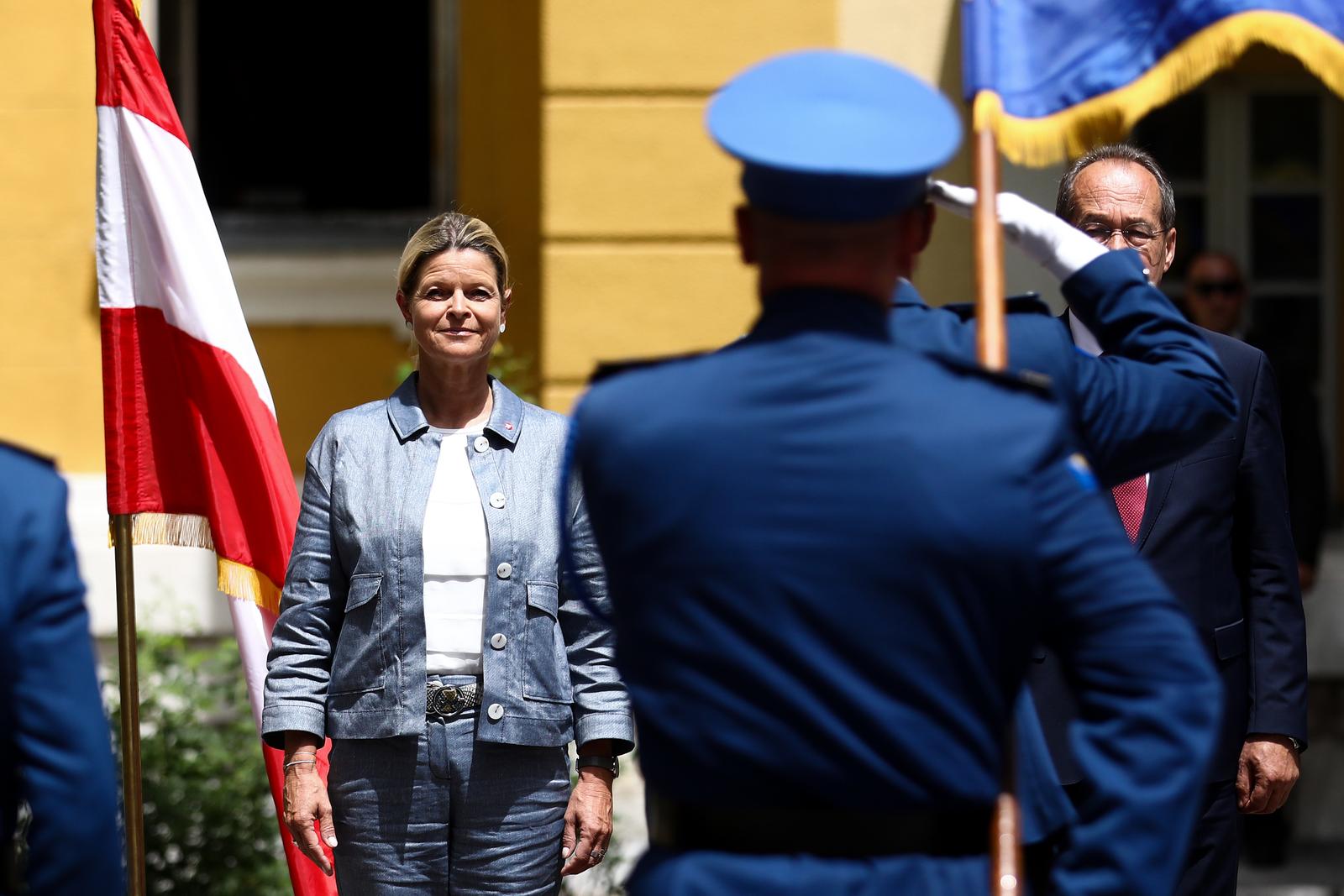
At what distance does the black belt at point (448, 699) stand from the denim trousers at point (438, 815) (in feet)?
0.03

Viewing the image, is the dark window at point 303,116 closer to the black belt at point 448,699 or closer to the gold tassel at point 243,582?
the gold tassel at point 243,582

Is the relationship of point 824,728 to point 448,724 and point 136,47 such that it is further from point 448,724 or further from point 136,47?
point 136,47

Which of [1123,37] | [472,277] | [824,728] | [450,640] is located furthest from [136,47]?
[824,728]

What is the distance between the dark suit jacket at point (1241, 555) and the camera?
133 inches

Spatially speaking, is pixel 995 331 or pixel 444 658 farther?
pixel 444 658

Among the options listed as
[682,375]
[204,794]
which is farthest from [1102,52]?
[204,794]

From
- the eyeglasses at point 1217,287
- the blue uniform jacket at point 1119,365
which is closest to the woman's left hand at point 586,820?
the blue uniform jacket at point 1119,365

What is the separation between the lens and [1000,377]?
1.90 metres

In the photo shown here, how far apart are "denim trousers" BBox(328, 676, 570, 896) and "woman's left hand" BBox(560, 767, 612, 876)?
9 cm

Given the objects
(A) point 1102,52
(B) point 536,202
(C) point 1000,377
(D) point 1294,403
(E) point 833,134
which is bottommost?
(D) point 1294,403

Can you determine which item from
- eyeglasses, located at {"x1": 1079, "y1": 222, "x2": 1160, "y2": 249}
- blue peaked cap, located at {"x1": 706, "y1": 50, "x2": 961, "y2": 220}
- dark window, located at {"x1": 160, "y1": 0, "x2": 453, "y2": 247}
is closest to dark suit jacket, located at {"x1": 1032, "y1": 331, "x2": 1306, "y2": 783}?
eyeglasses, located at {"x1": 1079, "y1": 222, "x2": 1160, "y2": 249}

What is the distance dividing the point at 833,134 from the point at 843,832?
71cm

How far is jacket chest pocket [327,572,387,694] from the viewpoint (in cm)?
318

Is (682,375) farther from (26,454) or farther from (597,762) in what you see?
(597,762)
